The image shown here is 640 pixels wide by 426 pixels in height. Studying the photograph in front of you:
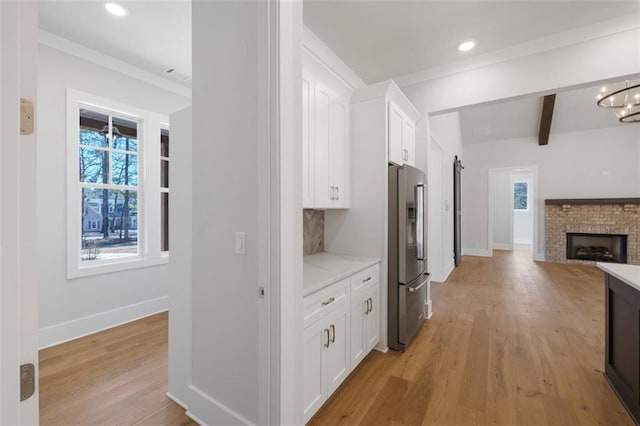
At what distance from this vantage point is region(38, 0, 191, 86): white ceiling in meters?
2.29

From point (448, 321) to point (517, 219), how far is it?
27.1 feet

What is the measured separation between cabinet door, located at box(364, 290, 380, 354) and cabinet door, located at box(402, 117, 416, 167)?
1497 millimetres

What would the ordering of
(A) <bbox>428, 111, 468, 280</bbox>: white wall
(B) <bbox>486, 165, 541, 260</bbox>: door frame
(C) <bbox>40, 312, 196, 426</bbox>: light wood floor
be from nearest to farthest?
(C) <bbox>40, 312, 196, 426</bbox>: light wood floor < (A) <bbox>428, 111, 468, 280</bbox>: white wall < (B) <bbox>486, 165, 541, 260</bbox>: door frame

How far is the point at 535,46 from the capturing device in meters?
2.79

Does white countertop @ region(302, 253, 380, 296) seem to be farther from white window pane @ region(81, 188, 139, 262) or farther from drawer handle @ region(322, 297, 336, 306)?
white window pane @ region(81, 188, 139, 262)

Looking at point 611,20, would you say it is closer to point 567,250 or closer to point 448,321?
point 448,321

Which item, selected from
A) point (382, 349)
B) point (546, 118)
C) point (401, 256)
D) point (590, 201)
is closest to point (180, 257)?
point (401, 256)

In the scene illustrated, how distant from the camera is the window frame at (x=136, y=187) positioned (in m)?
2.87

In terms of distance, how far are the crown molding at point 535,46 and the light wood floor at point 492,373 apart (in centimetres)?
283

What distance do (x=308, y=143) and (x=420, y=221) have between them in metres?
1.51

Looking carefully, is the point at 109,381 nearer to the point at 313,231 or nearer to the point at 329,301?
the point at 329,301

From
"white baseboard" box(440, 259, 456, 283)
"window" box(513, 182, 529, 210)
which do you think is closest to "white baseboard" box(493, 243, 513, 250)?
"window" box(513, 182, 529, 210)

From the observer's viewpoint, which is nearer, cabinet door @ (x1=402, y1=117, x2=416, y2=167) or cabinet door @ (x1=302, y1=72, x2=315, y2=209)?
cabinet door @ (x1=302, y1=72, x2=315, y2=209)

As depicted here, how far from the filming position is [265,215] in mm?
1359
